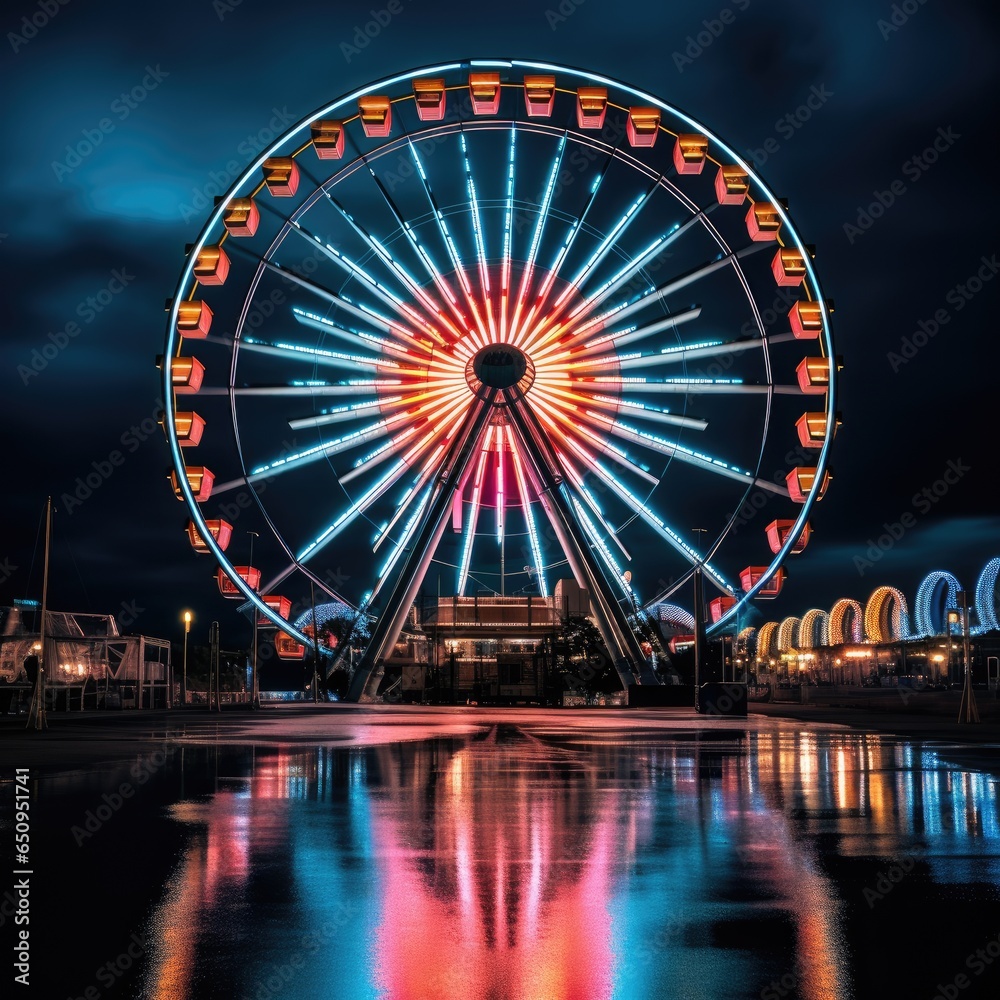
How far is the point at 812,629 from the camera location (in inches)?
5098

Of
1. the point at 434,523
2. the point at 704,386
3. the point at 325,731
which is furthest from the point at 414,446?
the point at 325,731

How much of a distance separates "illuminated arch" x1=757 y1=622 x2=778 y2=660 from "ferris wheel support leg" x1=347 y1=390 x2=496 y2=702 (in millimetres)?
129761

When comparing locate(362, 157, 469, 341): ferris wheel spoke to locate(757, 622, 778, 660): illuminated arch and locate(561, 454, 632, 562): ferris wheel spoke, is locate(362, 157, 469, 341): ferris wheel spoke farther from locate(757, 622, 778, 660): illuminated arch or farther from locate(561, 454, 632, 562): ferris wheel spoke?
locate(757, 622, 778, 660): illuminated arch

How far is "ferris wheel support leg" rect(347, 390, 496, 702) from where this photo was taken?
3709cm

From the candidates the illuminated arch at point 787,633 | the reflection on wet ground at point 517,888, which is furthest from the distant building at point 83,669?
the illuminated arch at point 787,633

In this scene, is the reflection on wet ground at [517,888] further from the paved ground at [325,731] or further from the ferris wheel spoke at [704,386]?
the ferris wheel spoke at [704,386]

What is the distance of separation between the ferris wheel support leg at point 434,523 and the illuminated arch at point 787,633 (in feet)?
376

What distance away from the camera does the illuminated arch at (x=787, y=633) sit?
481 feet

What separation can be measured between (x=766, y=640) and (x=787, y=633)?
31.5 m

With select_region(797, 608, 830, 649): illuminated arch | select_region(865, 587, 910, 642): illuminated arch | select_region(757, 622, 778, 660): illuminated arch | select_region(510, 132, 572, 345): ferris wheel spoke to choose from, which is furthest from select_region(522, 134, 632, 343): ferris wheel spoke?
select_region(757, 622, 778, 660): illuminated arch

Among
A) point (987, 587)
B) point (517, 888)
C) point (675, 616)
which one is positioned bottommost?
point (517, 888)

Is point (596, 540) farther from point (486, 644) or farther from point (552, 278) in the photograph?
point (486, 644)

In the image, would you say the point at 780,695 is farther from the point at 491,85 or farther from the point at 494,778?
the point at 494,778

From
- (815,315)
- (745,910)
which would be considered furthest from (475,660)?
(745,910)
